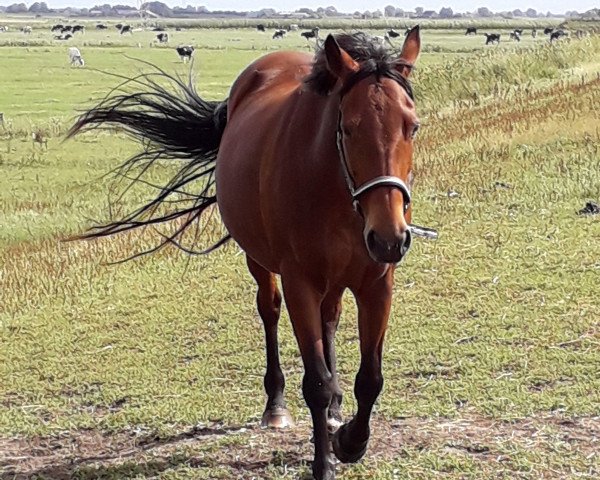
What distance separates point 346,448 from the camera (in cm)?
384

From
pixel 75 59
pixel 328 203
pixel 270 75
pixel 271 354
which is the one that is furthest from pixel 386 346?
pixel 75 59

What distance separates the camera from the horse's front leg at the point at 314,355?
11.8 ft

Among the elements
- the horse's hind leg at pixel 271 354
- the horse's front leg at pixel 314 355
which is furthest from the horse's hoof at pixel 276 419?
the horse's front leg at pixel 314 355

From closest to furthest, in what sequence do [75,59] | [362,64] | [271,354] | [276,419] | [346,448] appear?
1. [362,64]
2. [346,448]
3. [276,419]
4. [271,354]
5. [75,59]

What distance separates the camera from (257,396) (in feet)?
16.3

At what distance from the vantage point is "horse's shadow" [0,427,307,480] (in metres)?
4.01

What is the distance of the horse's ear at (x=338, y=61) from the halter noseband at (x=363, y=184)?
44mm

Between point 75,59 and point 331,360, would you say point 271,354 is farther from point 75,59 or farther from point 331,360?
point 75,59

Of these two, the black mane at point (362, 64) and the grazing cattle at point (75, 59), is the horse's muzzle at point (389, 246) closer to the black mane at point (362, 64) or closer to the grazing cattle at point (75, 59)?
the black mane at point (362, 64)

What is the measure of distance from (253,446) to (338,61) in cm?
186

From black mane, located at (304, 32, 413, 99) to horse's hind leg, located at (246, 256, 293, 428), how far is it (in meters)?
1.58

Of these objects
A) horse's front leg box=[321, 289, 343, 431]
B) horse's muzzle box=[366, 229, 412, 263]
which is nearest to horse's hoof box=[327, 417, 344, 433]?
horse's front leg box=[321, 289, 343, 431]

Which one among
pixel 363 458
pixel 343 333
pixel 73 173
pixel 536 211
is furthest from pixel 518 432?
pixel 73 173

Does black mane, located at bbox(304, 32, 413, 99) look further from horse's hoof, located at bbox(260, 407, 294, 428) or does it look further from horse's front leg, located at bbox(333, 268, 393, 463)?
horse's hoof, located at bbox(260, 407, 294, 428)
